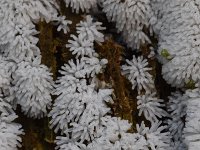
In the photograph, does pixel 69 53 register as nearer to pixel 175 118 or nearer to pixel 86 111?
pixel 86 111

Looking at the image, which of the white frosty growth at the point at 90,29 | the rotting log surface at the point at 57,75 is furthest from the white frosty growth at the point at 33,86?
the white frosty growth at the point at 90,29

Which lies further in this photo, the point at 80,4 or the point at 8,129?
the point at 80,4

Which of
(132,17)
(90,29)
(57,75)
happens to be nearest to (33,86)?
(57,75)

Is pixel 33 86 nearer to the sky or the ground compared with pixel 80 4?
nearer to the ground

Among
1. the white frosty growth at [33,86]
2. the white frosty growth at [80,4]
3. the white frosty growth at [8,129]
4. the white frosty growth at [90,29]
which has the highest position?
the white frosty growth at [80,4]

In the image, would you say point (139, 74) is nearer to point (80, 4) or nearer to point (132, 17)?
point (132, 17)

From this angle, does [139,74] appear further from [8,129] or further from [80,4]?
[8,129]

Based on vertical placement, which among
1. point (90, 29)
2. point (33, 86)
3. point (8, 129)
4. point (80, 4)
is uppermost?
point (80, 4)

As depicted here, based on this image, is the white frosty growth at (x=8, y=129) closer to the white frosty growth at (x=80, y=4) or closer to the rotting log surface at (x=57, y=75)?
the rotting log surface at (x=57, y=75)

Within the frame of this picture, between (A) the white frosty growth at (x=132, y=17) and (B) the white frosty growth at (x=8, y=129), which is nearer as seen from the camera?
(B) the white frosty growth at (x=8, y=129)

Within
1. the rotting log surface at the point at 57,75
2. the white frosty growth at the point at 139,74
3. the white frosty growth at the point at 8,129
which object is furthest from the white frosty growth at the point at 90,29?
the white frosty growth at the point at 8,129

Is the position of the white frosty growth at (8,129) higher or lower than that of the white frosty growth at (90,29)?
lower

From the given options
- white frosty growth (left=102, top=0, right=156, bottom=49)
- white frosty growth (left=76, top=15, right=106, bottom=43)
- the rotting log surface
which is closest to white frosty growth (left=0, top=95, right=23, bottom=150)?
the rotting log surface
